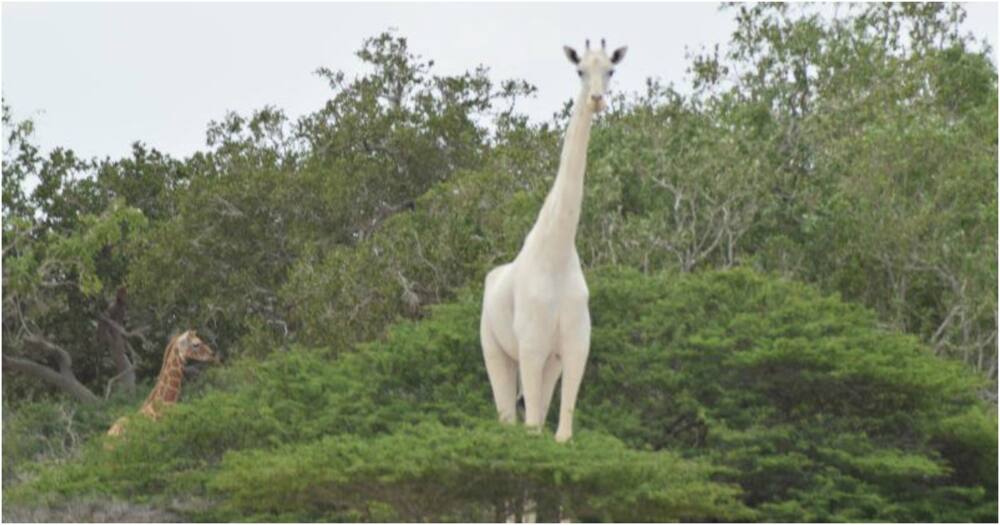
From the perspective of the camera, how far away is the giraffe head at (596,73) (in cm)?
1430

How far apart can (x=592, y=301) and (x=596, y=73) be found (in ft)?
13.3

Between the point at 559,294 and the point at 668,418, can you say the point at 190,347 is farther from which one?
the point at 559,294

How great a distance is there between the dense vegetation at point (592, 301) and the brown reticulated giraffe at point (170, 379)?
0.88 metres

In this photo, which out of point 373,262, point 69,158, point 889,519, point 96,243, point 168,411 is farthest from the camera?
point 69,158

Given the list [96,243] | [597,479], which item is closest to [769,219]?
[96,243]

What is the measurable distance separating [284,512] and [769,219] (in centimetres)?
962

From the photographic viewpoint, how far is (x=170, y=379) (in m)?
21.2

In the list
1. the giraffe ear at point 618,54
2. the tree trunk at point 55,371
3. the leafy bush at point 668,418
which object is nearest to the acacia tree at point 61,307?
the tree trunk at point 55,371

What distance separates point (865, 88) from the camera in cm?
2623

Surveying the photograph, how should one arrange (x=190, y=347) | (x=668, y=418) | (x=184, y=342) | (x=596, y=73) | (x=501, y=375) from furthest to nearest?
1. (x=190, y=347)
2. (x=184, y=342)
3. (x=668, y=418)
4. (x=501, y=375)
5. (x=596, y=73)

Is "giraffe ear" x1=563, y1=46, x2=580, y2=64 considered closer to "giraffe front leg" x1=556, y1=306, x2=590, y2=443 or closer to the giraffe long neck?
the giraffe long neck

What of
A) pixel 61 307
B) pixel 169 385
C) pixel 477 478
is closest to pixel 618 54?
pixel 477 478

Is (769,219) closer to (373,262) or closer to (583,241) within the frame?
(583,241)

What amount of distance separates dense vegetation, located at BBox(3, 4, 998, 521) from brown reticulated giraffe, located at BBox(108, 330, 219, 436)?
0.88 metres
